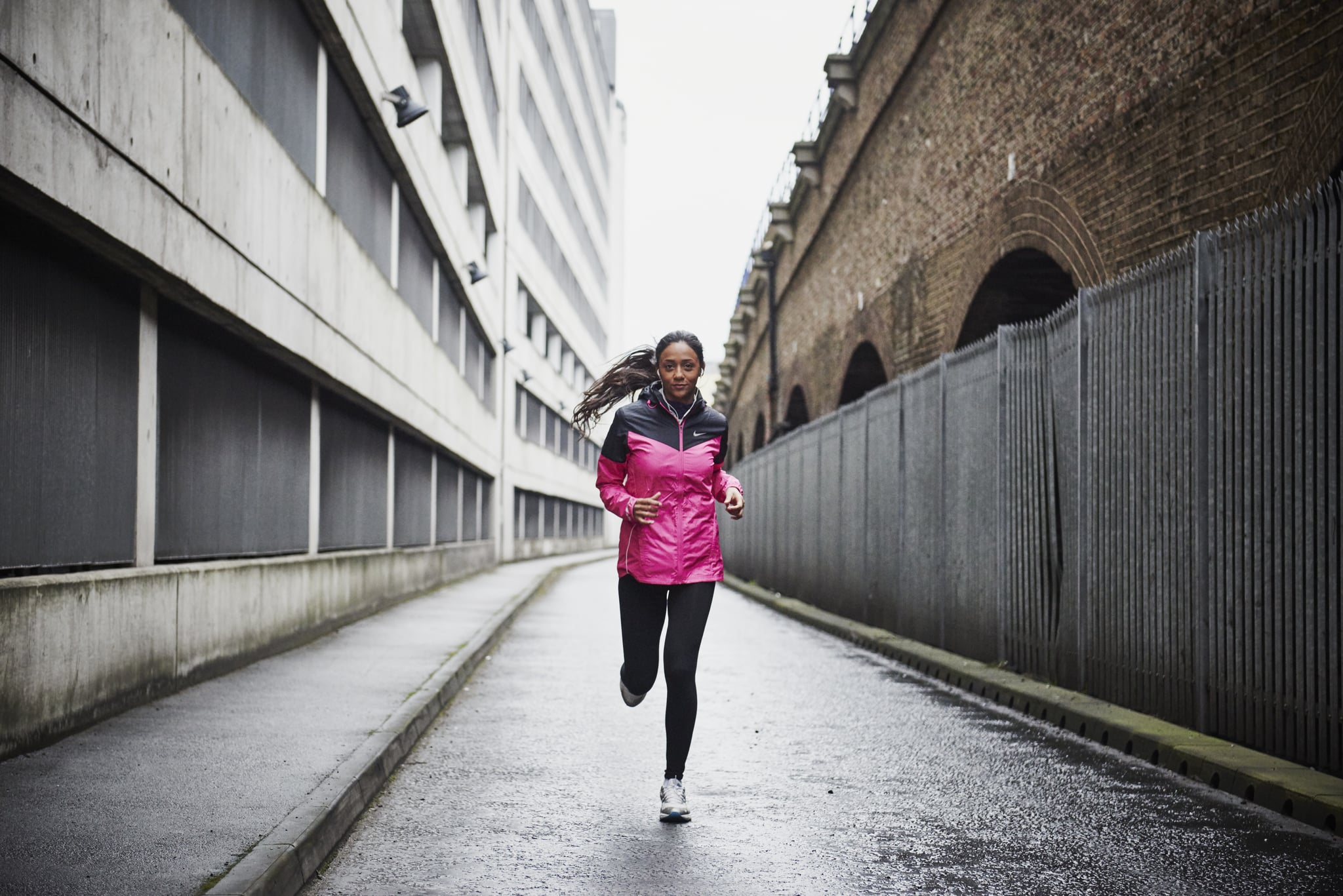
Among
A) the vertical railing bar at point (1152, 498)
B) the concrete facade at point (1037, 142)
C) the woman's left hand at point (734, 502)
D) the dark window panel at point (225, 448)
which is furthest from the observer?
the dark window panel at point (225, 448)

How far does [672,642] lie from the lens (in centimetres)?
592

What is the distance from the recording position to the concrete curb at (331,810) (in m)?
4.50

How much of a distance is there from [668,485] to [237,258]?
19.0 ft

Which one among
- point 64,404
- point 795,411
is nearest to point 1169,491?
point 64,404

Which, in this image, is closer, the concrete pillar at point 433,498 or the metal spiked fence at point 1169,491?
the metal spiked fence at point 1169,491

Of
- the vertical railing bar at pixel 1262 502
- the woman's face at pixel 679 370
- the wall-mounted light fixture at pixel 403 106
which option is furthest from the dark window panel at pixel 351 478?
the vertical railing bar at pixel 1262 502

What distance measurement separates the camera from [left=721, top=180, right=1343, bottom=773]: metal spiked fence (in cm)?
670

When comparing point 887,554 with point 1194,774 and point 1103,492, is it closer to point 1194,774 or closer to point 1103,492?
point 1103,492

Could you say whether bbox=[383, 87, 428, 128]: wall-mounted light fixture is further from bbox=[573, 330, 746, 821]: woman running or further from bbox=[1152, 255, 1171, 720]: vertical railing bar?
bbox=[573, 330, 746, 821]: woman running

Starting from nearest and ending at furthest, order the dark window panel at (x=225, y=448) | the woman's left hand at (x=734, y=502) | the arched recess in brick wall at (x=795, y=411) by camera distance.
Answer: the woman's left hand at (x=734, y=502), the dark window panel at (x=225, y=448), the arched recess in brick wall at (x=795, y=411)

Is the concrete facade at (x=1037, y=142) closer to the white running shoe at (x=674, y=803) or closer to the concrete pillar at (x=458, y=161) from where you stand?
the white running shoe at (x=674, y=803)

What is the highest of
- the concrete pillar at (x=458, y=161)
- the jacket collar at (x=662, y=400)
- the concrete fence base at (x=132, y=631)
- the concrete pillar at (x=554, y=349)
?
the concrete pillar at (x=458, y=161)

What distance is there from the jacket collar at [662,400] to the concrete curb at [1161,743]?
301 centimetres

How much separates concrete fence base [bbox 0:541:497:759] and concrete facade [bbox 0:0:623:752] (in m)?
0.02
